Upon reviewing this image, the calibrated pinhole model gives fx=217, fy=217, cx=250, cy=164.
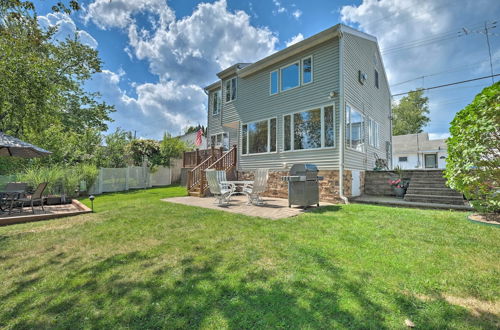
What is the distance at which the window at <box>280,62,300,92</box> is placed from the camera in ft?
32.2

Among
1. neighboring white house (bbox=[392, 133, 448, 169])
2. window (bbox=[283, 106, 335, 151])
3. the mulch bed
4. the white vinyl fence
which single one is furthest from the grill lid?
neighboring white house (bbox=[392, 133, 448, 169])

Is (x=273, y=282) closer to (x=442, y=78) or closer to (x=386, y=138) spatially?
(x=386, y=138)

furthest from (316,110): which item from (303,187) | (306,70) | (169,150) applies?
(169,150)

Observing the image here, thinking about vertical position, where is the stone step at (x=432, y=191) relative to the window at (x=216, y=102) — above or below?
below

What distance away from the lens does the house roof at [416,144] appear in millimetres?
22492

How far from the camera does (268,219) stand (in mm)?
5465

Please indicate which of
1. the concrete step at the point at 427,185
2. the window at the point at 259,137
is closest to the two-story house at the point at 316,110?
the window at the point at 259,137

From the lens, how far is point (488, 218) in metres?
4.45

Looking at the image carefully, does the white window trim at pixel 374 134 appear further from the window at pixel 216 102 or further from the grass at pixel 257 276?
the window at pixel 216 102

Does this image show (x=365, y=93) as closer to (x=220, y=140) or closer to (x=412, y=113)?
(x=220, y=140)

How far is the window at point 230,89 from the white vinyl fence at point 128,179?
841 cm

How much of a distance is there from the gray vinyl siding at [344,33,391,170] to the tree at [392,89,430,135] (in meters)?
20.1

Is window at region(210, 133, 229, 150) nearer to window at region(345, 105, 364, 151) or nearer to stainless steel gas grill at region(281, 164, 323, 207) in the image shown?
window at region(345, 105, 364, 151)

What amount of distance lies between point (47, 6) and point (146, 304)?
766cm
